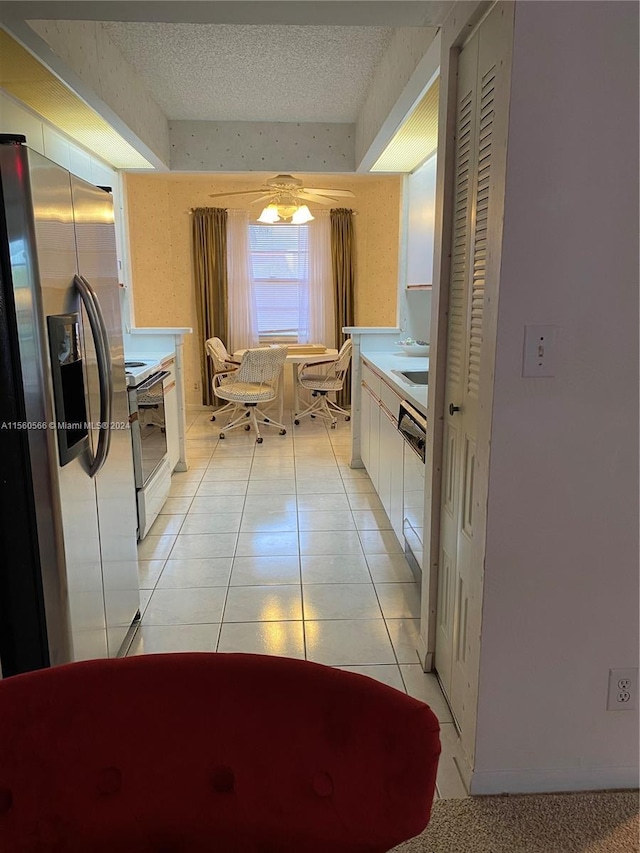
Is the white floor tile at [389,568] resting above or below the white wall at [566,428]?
below

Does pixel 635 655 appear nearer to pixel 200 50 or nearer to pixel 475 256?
pixel 475 256

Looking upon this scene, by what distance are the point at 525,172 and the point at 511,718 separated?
4.53 ft

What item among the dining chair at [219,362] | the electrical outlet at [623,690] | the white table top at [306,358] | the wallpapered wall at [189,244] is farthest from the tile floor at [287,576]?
the wallpapered wall at [189,244]

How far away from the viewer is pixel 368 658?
2.27 meters

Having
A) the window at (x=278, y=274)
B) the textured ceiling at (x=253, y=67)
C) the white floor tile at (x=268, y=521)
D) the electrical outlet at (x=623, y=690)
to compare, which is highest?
the textured ceiling at (x=253, y=67)

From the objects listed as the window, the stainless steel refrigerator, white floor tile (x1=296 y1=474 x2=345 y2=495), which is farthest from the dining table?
the stainless steel refrigerator

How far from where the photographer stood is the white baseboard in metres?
1.65

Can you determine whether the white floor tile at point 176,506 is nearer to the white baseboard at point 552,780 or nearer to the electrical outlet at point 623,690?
the white baseboard at point 552,780

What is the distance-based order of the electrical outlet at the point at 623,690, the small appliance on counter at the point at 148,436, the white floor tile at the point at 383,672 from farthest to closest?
the small appliance on counter at the point at 148,436, the white floor tile at the point at 383,672, the electrical outlet at the point at 623,690

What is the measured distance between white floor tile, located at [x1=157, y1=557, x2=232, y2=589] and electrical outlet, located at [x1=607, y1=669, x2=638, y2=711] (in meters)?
1.74

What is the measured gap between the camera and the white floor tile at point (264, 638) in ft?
7.66

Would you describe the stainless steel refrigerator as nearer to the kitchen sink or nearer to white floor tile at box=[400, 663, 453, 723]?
white floor tile at box=[400, 663, 453, 723]

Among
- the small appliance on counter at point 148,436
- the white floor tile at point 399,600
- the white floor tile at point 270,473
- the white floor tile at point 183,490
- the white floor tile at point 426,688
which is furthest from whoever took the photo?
the white floor tile at point 270,473

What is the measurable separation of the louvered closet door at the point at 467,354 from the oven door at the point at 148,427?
5.80 feet
